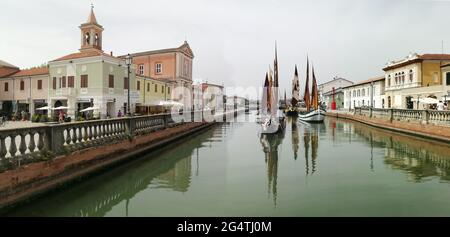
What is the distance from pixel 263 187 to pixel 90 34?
37.5 metres

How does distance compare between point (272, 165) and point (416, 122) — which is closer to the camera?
point (272, 165)

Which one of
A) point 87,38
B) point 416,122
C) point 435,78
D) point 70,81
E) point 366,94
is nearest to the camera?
point 416,122

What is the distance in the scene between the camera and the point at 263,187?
30.8ft

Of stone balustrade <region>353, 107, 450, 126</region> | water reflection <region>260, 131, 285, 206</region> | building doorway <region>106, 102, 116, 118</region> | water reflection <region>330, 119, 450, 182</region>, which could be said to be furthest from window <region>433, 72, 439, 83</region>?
Answer: building doorway <region>106, 102, 116, 118</region>

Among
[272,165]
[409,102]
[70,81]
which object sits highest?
[70,81]

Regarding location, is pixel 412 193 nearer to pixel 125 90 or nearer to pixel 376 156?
pixel 376 156

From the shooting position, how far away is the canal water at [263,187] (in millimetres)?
7348

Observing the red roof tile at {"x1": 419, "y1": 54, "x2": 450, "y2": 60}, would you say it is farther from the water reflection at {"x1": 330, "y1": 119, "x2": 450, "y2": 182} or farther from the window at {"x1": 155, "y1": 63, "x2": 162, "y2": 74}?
the window at {"x1": 155, "y1": 63, "x2": 162, "y2": 74}

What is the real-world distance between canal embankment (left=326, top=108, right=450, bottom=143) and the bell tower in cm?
3625

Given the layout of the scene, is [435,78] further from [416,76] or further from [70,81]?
[70,81]

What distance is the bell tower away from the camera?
38.3m

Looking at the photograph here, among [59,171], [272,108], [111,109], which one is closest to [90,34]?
[111,109]

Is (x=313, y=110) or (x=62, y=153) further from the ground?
(x=313, y=110)
